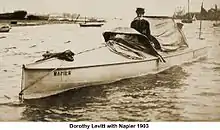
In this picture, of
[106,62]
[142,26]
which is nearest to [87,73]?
[106,62]

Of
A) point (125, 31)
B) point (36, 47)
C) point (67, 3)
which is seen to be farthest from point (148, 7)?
point (36, 47)

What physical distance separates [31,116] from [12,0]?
1.15 feet

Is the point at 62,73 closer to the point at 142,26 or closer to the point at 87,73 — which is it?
the point at 87,73

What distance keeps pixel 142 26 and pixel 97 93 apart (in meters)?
0.25

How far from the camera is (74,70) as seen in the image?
3.67ft

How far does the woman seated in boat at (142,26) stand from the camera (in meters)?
1.14

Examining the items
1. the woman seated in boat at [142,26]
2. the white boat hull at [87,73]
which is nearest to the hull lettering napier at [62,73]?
the white boat hull at [87,73]

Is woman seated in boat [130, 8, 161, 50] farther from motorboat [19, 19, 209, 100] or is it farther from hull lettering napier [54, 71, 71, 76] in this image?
hull lettering napier [54, 71, 71, 76]

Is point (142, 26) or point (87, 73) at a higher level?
point (142, 26)

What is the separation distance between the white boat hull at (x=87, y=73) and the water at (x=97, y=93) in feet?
0.06

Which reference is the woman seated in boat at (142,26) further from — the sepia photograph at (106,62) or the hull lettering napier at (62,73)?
the hull lettering napier at (62,73)

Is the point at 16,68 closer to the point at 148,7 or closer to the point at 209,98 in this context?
the point at 148,7

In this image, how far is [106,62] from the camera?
1.13 meters
